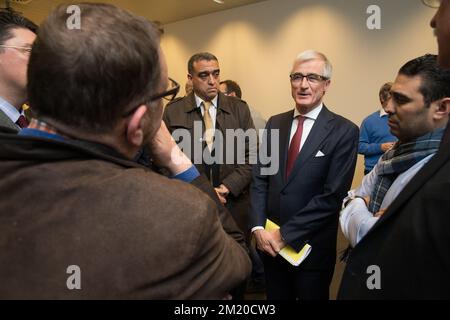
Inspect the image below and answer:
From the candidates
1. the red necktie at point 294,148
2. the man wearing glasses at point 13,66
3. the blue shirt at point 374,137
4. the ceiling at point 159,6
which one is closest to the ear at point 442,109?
the red necktie at point 294,148

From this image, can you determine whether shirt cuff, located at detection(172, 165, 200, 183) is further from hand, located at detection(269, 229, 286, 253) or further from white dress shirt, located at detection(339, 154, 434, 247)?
hand, located at detection(269, 229, 286, 253)

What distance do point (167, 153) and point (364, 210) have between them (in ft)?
3.13

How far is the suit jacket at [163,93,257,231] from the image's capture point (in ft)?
8.21

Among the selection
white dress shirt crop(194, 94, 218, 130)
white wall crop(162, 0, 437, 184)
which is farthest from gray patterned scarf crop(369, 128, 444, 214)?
white wall crop(162, 0, 437, 184)

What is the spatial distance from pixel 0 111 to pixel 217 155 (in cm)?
140

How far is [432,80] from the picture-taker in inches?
55.0

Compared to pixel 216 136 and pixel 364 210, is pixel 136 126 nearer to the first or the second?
pixel 364 210

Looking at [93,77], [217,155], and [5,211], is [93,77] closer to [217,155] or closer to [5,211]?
[5,211]

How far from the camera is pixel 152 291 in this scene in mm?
564

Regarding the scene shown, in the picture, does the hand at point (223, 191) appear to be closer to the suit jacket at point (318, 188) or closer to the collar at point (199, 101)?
the suit jacket at point (318, 188)

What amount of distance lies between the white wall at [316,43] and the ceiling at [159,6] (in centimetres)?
20

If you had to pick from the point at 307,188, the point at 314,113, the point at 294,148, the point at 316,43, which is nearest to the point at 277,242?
the point at 307,188

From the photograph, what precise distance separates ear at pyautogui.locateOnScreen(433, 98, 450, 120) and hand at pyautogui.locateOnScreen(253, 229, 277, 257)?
1.02m

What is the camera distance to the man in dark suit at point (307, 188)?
1879 mm
